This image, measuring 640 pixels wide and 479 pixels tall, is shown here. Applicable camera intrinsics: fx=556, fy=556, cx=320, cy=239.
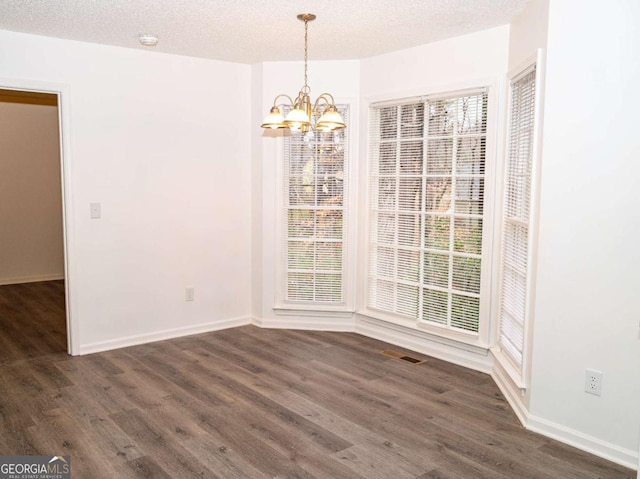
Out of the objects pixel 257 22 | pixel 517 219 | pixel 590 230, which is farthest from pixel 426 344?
pixel 257 22

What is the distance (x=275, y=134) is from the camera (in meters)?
5.17

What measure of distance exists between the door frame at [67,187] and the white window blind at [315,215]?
1.85 m

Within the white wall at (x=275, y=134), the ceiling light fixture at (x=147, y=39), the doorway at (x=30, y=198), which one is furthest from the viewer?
the doorway at (x=30, y=198)

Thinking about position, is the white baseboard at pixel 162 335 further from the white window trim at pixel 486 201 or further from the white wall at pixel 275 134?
the white window trim at pixel 486 201

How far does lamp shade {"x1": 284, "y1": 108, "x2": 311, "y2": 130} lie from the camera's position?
335 cm

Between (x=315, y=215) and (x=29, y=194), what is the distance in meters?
4.54

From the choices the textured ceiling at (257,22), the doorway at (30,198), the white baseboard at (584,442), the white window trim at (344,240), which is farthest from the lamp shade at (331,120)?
the doorway at (30,198)

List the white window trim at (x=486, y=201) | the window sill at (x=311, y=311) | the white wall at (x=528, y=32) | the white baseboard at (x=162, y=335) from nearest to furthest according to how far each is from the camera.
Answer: the white wall at (x=528, y=32), the white window trim at (x=486, y=201), the white baseboard at (x=162, y=335), the window sill at (x=311, y=311)

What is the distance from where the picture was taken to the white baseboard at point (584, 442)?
283 centimetres

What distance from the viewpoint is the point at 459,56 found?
423 centimetres

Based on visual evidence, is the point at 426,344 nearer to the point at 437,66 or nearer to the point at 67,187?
the point at 437,66

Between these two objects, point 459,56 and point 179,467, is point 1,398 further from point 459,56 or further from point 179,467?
point 459,56

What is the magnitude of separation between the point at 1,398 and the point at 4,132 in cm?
488

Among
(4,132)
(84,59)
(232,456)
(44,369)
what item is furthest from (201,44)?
(4,132)
